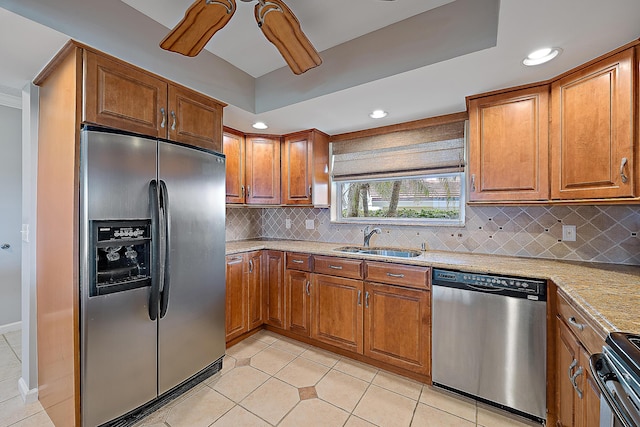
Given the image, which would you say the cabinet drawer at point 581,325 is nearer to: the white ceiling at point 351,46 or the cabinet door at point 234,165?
the white ceiling at point 351,46

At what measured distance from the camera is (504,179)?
2014mm

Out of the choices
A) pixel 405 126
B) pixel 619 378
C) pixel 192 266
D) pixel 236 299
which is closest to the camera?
pixel 619 378

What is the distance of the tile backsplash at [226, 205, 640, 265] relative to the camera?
1.92 meters

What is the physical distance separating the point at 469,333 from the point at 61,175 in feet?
8.76

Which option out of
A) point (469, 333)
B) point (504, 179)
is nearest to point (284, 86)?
point (504, 179)

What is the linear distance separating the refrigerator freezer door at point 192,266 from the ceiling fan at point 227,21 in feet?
2.09

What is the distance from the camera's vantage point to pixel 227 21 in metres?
1.31

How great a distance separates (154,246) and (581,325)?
2.19m

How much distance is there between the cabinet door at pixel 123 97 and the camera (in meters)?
1.51

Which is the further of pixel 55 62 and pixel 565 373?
pixel 55 62

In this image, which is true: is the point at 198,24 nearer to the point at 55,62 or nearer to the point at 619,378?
the point at 55,62

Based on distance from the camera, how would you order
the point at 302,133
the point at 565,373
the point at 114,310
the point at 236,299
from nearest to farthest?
1. the point at 565,373
2. the point at 114,310
3. the point at 236,299
4. the point at 302,133

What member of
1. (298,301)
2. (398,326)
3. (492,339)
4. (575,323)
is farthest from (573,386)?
(298,301)

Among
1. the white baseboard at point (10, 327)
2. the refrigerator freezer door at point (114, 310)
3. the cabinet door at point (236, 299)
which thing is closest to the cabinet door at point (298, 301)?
the cabinet door at point (236, 299)
